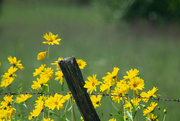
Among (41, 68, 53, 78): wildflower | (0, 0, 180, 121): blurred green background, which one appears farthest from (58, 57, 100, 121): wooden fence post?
(0, 0, 180, 121): blurred green background

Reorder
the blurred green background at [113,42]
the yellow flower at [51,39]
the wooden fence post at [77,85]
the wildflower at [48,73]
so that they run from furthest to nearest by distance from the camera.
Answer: the blurred green background at [113,42]
the yellow flower at [51,39]
the wildflower at [48,73]
the wooden fence post at [77,85]

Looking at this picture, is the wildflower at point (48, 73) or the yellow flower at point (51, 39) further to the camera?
the yellow flower at point (51, 39)

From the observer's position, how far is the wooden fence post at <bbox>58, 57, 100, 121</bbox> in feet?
7.38

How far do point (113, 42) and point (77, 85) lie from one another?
25.8 ft

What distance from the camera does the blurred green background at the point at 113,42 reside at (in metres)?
6.19

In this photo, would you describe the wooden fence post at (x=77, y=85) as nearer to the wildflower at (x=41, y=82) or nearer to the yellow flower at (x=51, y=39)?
the wildflower at (x=41, y=82)

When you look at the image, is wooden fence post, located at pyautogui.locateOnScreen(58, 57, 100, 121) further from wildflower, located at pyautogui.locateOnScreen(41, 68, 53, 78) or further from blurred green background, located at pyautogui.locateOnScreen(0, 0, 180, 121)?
blurred green background, located at pyautogui.locateOnScreen(0, 0, 180, 121)

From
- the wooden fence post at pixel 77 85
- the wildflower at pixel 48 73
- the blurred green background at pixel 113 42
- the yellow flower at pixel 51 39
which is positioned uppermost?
the blurred green background at pixel 113 42

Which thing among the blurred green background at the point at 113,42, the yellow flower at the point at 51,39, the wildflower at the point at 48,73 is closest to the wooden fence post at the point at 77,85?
the wildflower at the point at 48,73

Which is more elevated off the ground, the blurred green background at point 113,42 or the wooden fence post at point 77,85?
the blurred green background at point 113,42

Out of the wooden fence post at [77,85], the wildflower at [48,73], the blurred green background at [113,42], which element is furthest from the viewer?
the blurred green background at [113,42]

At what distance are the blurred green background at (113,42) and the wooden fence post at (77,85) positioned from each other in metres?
1.91

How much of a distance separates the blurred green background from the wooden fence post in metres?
1.91

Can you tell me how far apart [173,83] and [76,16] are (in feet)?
40.4
